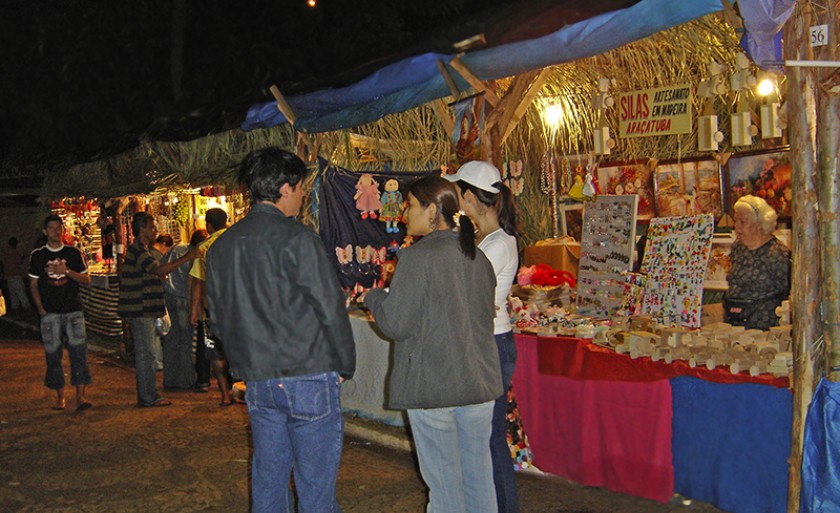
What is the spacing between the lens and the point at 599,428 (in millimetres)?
5648

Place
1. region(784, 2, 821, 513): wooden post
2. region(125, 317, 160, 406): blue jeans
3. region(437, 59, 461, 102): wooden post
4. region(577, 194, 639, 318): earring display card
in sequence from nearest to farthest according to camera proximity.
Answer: region(784, 2, 821, 513): wooden post, region(437, 59, 461, 102): wooden post, region(577, 194, 639, 318): earring display card, region(125, 317, 160, 406): blue jeans

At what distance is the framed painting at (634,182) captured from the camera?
8.72 meters

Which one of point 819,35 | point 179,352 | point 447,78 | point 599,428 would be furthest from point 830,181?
point 179,352

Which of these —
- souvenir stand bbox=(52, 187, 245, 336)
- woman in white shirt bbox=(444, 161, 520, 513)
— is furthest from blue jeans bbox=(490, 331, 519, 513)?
souvenir stand bbox=(52, 187, 245, 336)

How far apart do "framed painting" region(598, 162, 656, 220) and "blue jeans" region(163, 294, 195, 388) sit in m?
5.01

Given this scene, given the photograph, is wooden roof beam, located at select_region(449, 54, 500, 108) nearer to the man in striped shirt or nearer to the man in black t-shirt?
the man in striped shirt

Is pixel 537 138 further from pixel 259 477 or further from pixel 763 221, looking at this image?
pixel 259 477

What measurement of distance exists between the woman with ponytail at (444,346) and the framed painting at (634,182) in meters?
5.03

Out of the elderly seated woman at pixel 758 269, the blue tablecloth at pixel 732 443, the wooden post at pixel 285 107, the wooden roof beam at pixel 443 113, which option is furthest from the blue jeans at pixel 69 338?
the elderly seated woman at pixel 758 269

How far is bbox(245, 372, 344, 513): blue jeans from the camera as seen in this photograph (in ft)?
12.5

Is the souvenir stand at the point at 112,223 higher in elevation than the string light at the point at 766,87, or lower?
lower

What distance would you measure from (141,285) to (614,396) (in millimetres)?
5513

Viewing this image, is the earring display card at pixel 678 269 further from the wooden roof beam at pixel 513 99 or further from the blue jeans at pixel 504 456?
the blue jeans at pixel 504 456

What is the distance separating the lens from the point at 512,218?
472cm
